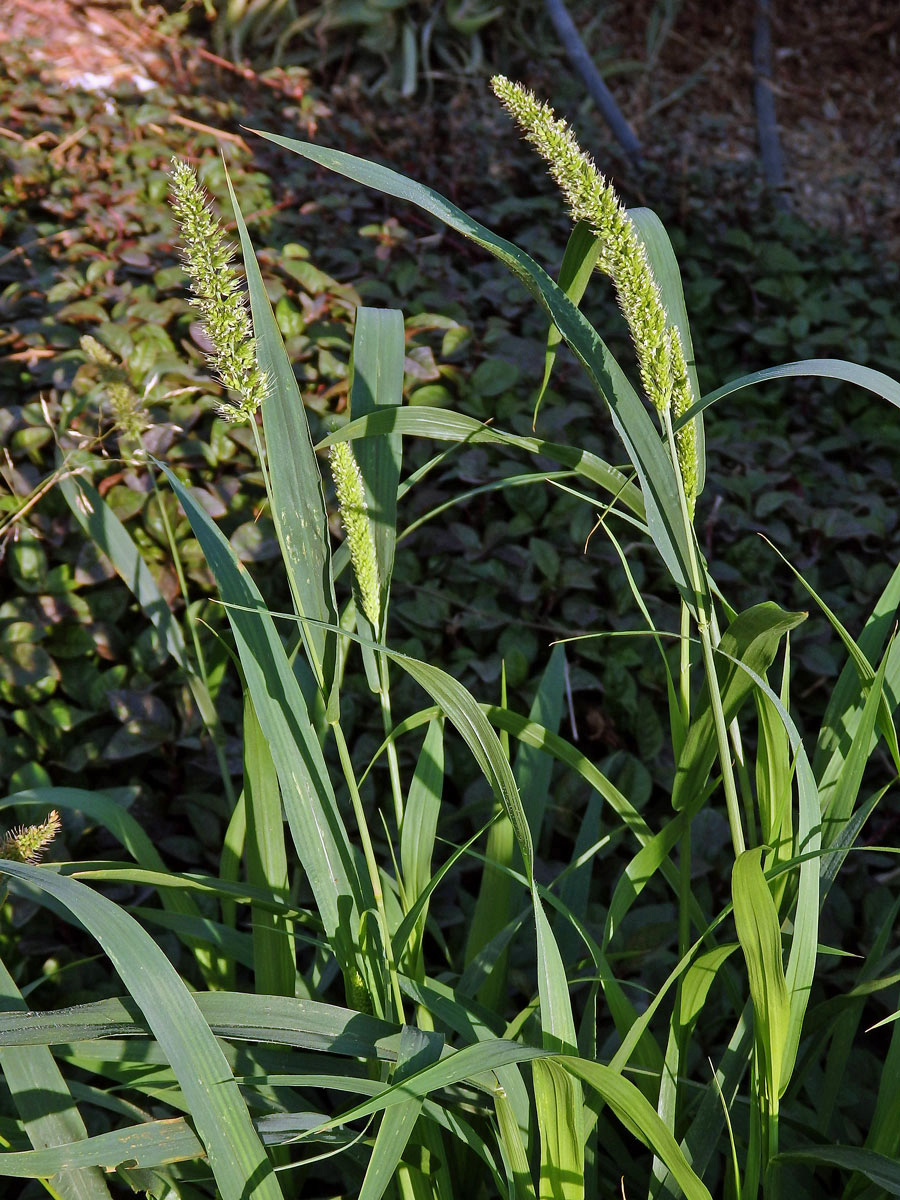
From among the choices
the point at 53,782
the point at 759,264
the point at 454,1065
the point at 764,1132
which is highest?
the point at 759,264

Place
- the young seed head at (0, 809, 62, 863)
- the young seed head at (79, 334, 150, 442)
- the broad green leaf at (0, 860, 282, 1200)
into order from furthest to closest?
1. the young seed head at (79, 334, 150, 442)
2. the young seed head at (0, 809, 62, 863)
3. the broad green leaf at (0, 860, 282, 1200)

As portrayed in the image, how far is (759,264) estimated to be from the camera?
2586 mm

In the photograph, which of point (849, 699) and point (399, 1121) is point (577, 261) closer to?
point (849, 699)

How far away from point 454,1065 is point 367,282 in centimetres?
184

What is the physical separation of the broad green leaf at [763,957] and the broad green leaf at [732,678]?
14 centimetres

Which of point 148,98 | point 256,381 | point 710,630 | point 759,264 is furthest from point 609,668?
point 148,98

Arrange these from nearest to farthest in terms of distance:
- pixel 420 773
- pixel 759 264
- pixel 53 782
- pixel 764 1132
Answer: pixel 764 1132 → pixel 420 773 → pixel 53 782 → pixel 759 264

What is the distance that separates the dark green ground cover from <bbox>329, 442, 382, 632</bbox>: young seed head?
333mm

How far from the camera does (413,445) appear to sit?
1.94 meters

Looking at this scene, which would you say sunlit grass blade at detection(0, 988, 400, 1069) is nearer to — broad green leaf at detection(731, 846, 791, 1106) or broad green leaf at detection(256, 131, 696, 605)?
broad green leaf at detection(731, 846, 791, 1106)

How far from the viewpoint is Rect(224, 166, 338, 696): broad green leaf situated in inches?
32.3

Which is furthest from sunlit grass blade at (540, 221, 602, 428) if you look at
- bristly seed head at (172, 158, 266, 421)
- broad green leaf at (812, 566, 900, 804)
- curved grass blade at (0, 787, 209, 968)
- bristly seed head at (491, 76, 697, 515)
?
curved grass blade at (0, 787, 209, 968)

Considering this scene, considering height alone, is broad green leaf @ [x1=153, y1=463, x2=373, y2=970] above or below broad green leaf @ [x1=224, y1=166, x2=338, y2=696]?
below

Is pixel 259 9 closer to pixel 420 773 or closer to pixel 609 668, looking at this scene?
pixel 609 668
